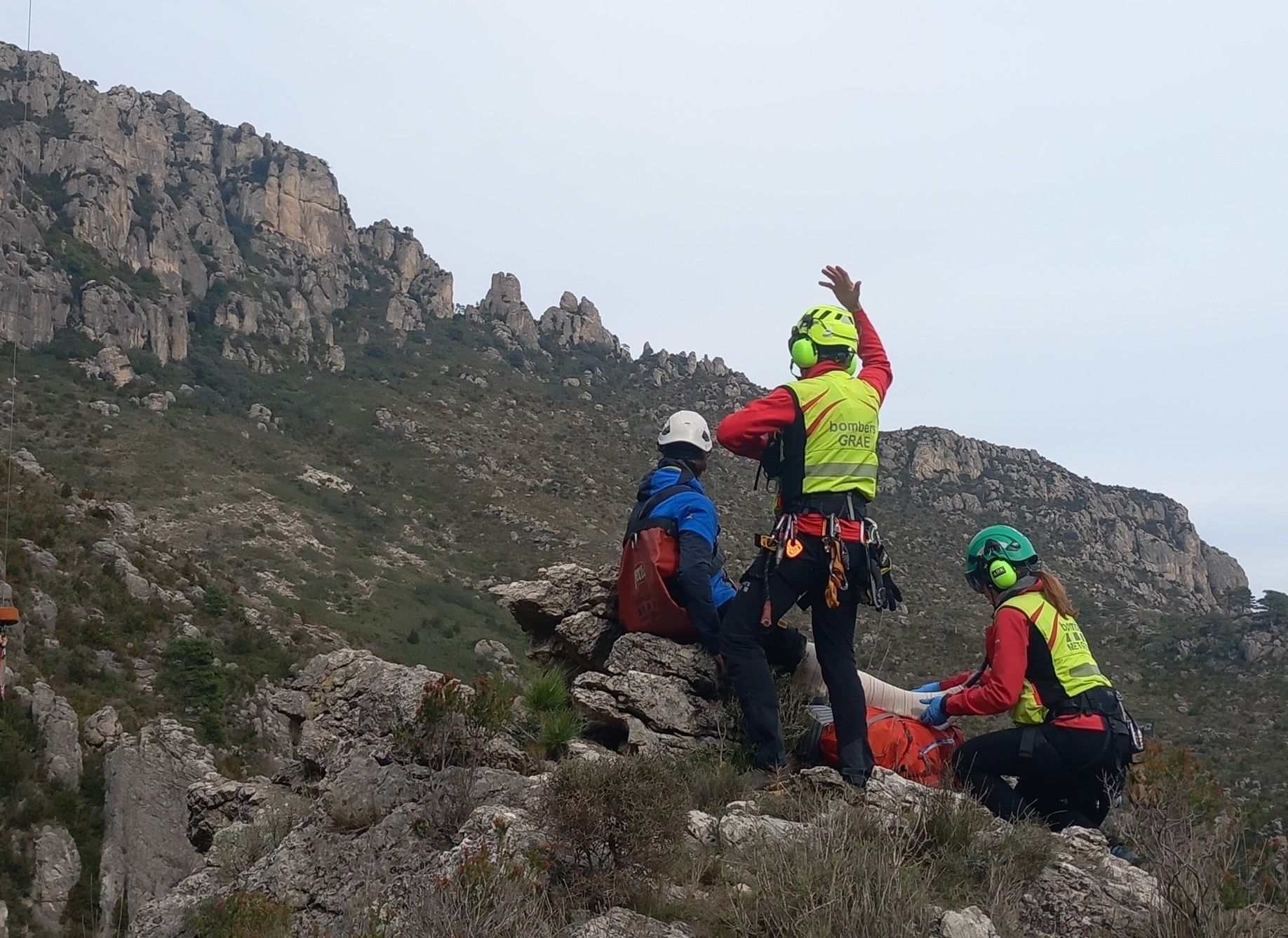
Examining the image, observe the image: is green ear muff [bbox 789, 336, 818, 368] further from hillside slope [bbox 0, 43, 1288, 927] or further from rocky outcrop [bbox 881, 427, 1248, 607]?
rocky outcrop [bbox 881, 427, 1248, 607]

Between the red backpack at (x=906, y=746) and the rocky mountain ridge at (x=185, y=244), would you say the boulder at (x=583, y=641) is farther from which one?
the rocky mountain ridge at (x=185, y=244)

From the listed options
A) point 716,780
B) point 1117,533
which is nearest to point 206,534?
point 716,780

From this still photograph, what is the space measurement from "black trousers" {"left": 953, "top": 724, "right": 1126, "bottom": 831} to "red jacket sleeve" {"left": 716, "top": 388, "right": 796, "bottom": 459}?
202 cm

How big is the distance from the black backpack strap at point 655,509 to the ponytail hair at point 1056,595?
224 cm

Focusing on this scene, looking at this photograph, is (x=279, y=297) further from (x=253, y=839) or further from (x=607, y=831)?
(x=607, y=831)

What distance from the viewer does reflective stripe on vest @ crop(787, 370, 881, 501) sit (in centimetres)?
520

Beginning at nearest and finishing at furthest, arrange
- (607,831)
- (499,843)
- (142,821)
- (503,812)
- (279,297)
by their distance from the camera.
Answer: (607,831) < (499,843) < (503,812) < (142,821) < (279,297)

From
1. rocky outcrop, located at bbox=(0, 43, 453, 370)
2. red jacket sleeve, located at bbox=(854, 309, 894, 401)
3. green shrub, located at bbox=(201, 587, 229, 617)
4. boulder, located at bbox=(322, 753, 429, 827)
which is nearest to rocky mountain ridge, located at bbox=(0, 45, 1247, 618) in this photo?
rocky outcrop, located at bbox=(0, 43, 453, 370)

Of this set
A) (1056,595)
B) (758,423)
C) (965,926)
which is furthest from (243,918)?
(1056,595)

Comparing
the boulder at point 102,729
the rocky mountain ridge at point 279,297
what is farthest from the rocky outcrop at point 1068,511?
the boulder at point 102,729

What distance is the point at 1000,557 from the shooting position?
205 inches

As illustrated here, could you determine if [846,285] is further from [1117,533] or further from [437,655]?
[1117,533]

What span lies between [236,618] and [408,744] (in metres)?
25.5

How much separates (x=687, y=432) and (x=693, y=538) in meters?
0.90
